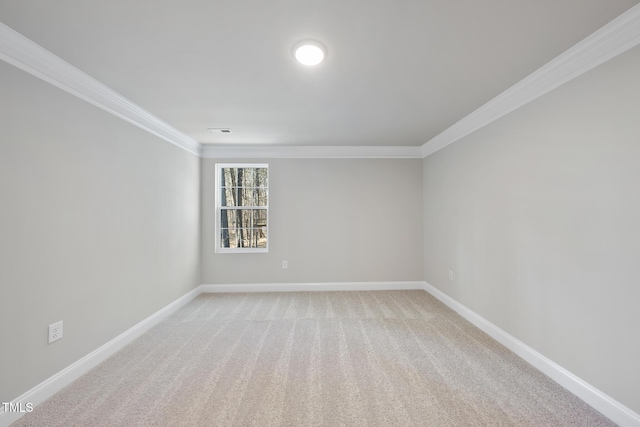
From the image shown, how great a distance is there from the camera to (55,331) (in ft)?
6.53

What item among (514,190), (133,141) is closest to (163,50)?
(133,141)

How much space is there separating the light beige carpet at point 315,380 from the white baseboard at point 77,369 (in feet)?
0.19

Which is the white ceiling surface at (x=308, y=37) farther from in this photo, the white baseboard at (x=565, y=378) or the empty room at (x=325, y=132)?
the white baseboard at (x=565, y=378)

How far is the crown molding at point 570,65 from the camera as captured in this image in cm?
158

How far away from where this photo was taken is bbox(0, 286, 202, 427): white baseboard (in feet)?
5.71

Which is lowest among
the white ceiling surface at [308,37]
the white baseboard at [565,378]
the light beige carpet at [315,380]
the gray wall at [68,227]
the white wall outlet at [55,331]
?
the light beige carpet at [315,380]

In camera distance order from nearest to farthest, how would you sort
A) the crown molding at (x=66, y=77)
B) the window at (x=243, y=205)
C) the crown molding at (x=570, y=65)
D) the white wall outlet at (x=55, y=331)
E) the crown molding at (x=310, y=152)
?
1. the crown molding at (x=570, y=65)
2. the crown molding at (x=66, y=77)
3. the white wall outlet at (x=55, y=331)
4. the crown molding at (x=310, y=152)
5. the window at (x=243, y=205)

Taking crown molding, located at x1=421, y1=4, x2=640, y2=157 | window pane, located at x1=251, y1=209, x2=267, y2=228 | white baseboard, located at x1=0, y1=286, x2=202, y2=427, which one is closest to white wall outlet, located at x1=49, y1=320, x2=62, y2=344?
white baseboard, located at x1=0, y1=286, x2=202, y2=427

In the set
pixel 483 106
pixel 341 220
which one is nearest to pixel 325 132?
pixel 341 220

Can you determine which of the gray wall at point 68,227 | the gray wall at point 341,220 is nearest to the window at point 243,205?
the gray wall at point 341,220

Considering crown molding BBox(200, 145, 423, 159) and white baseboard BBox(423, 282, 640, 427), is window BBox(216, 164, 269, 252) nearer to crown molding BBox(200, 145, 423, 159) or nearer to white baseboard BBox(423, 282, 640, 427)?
crown molding BBox(200, 145, 423, 159)

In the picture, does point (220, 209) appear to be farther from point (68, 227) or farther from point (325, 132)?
point (68, 227)

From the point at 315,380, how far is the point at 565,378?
1.82 metres

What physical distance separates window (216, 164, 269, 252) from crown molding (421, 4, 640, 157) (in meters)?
3.22
